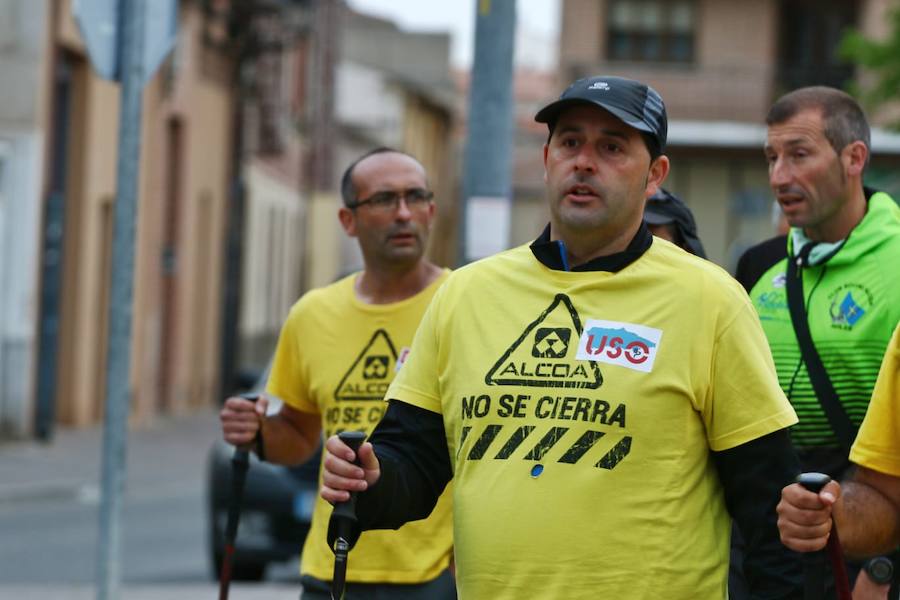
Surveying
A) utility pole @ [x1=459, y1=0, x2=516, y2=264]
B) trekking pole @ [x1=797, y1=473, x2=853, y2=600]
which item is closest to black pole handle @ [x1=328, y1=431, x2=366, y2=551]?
trekking pole @ [x1=797, y1=473, x2=853, y2=600]

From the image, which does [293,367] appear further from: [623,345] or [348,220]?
[623,345]

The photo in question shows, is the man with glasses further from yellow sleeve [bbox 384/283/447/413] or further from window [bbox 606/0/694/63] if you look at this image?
window [bbox 606/0/694/63]

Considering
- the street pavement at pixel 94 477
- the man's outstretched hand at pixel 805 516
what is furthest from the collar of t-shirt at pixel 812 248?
the street pavement at pixel 94 477

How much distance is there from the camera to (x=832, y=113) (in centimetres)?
567

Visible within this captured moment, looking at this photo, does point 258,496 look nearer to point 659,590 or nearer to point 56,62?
point 659,590

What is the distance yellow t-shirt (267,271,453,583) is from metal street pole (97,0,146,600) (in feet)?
6.67

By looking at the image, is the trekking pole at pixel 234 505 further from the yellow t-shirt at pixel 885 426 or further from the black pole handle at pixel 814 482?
the black pole handle at pixel 814 482

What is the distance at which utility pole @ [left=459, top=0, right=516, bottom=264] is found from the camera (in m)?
9.14

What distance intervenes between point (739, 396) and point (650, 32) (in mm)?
36664

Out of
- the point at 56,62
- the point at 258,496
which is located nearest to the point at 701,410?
the point at 258,496

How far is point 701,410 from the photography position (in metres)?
4.21

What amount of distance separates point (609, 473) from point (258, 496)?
804 cm

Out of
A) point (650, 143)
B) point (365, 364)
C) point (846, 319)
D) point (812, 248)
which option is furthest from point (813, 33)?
point (650, 143)

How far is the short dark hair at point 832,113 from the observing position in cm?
565
